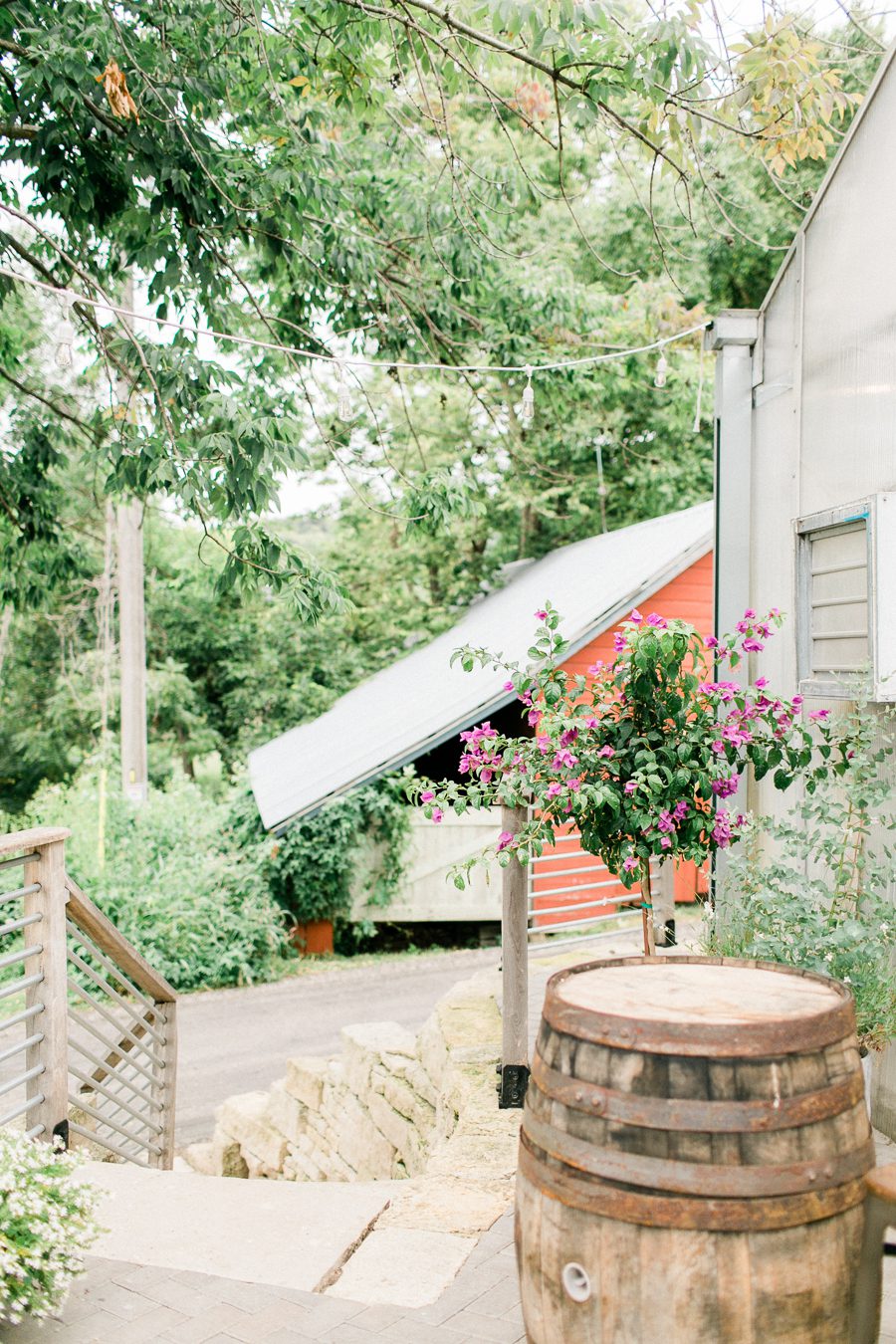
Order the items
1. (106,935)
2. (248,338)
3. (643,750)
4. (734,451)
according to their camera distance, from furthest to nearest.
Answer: (248,338)
(734,451)
(106,935)
(643,750)

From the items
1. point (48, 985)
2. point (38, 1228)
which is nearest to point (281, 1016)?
point (48, 985)

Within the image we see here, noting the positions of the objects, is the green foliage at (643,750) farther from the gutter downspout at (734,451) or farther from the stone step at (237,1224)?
the stone step at (237,1224)

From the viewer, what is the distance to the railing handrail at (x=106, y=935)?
4.20 m

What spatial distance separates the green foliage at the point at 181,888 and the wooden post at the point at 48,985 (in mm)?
6411

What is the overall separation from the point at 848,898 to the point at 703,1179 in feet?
6.40

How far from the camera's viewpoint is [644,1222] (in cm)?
175

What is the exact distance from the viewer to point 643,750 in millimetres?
3820

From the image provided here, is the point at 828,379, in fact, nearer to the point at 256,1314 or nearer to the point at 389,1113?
the point at 256,1314

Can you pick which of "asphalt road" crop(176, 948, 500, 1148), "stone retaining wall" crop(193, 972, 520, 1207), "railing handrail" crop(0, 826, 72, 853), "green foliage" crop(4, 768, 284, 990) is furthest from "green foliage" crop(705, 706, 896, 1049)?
"green foliage" crop(4, 768, 284, 990)

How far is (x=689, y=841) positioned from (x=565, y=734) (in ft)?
2.02

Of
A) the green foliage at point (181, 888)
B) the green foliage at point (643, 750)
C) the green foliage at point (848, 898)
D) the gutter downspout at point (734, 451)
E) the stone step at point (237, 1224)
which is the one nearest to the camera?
the stone step at point (237, 1224)

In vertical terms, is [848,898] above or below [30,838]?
below

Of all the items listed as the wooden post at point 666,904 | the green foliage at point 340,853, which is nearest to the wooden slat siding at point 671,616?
the green foliage at point 340,853

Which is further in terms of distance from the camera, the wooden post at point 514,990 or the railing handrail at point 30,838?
the wooden post at point 514,990
